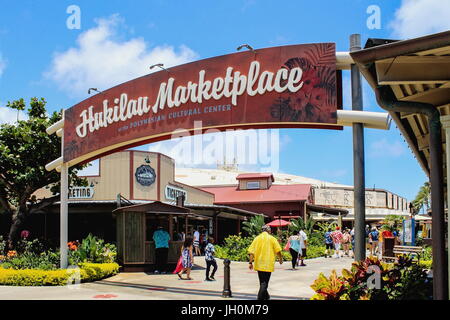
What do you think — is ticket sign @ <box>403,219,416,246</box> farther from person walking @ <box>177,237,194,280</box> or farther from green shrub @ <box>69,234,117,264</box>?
green shrub @ <box>69,234,117,264</box>

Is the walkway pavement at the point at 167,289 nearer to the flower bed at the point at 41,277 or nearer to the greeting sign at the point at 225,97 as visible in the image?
the flower bed at the point at 41,277

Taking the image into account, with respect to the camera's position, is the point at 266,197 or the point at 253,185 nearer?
the point at 266,197

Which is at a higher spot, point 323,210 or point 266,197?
point 266,197

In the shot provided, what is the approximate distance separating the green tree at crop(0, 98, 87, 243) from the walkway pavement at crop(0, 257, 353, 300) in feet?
23.1

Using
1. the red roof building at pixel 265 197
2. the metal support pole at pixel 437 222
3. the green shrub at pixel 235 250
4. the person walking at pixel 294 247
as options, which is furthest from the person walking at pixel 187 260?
→ the red roof building at pixel 265 197

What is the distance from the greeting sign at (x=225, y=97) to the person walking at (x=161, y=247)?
376 centimetres

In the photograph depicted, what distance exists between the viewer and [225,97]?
498 inches

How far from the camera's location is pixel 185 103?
44.0ft

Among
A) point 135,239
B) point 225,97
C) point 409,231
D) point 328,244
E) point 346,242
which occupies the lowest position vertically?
point 328,244

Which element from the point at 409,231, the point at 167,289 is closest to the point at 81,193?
the point at 167,289

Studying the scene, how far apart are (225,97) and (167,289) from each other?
5246mm

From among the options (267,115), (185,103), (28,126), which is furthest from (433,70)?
(28,126)

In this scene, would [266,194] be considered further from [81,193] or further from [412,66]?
[412,66]

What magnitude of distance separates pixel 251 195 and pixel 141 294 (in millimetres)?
29652
